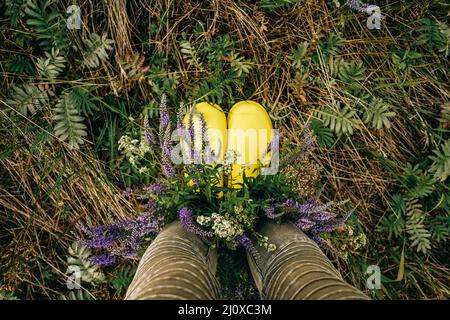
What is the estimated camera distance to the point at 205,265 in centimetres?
133

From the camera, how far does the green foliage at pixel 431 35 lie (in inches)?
77.9

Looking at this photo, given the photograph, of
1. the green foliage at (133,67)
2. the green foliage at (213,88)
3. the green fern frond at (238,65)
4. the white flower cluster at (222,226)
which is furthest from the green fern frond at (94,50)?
the white flower cluster at (222,226)

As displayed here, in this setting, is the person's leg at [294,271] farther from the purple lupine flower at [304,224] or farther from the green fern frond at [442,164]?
the green fern frond at [442,164]

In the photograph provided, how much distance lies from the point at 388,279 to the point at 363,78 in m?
1.00

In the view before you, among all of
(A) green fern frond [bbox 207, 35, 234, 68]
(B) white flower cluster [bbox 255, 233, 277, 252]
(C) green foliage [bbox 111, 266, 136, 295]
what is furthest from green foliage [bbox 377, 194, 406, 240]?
(C) green foliage [bbox 111, 266, 136, 295]

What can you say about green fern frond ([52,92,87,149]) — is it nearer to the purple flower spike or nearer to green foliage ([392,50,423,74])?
the purple flower spike

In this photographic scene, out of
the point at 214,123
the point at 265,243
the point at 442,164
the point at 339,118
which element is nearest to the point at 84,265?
the point at 214,123

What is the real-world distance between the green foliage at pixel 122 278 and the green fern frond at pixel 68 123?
634 mm

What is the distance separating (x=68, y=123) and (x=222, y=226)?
977 mm

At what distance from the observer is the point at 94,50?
1.89 metres

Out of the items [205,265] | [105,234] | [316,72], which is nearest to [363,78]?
[316,72]

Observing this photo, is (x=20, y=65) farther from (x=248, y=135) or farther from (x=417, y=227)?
(x=417, y=227)

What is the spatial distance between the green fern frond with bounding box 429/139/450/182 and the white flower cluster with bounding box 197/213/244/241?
1167mm

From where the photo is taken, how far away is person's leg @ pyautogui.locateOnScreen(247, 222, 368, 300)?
110 centimetres
